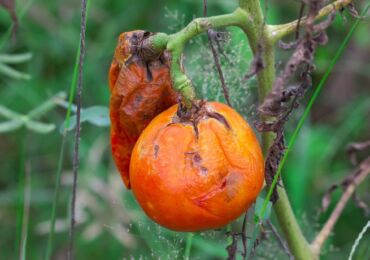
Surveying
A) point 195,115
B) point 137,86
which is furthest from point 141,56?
point 195,115

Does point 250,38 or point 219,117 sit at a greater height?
point 250,38

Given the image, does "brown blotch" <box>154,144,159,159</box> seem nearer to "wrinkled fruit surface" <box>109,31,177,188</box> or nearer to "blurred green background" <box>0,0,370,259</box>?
"wrinkled fruit surface" <box>109,31,177,188</box>

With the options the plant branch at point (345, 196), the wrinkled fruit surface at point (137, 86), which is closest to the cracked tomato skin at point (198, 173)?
the wrinkled fruit surface at point (137, 86)

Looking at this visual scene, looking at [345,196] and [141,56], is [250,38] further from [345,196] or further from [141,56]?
[345,196]

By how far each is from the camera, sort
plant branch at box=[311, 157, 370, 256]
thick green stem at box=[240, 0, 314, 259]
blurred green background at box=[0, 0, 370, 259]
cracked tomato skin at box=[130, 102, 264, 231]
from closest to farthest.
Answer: cracked tomato skin at box=[130, 102, 264, 231] < thick green stem at box=[240, 0, 314, 259] < plant branch at box=[311, 157, 370, 256] < blurred green background at box=[0, 0, 370, 259]

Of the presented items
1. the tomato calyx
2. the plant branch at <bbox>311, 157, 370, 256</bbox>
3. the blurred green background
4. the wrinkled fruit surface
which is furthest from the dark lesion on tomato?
the blurred green background

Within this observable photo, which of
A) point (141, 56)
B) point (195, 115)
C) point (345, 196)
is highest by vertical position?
point (141, 56)
